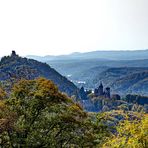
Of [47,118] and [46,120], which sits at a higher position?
[47,118]

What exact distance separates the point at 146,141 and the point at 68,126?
7124 millimetres

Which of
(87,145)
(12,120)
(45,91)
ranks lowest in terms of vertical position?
(87,145)

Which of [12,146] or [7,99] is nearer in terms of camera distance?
[12,146]

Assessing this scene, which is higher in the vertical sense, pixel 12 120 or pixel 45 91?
pixel 45 91

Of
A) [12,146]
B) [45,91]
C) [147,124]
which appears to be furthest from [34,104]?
[147,124]

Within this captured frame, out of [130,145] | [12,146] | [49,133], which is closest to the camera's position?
[130,145]

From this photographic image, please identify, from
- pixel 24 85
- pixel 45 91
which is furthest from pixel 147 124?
pixel 24 85

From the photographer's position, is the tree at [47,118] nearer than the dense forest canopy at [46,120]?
No

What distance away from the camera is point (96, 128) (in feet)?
99.2

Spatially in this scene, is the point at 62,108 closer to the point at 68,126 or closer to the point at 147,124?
→ the point at 68,126

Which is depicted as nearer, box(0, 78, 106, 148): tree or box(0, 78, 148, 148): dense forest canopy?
box(0, 78, 148, 148): dense forest canopy

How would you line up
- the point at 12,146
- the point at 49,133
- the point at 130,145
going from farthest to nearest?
the point at 49,133 → the point at 12,146 → the point at 130,145

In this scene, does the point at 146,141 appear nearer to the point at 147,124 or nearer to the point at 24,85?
the point at 147,124

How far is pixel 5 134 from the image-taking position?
28.4m
